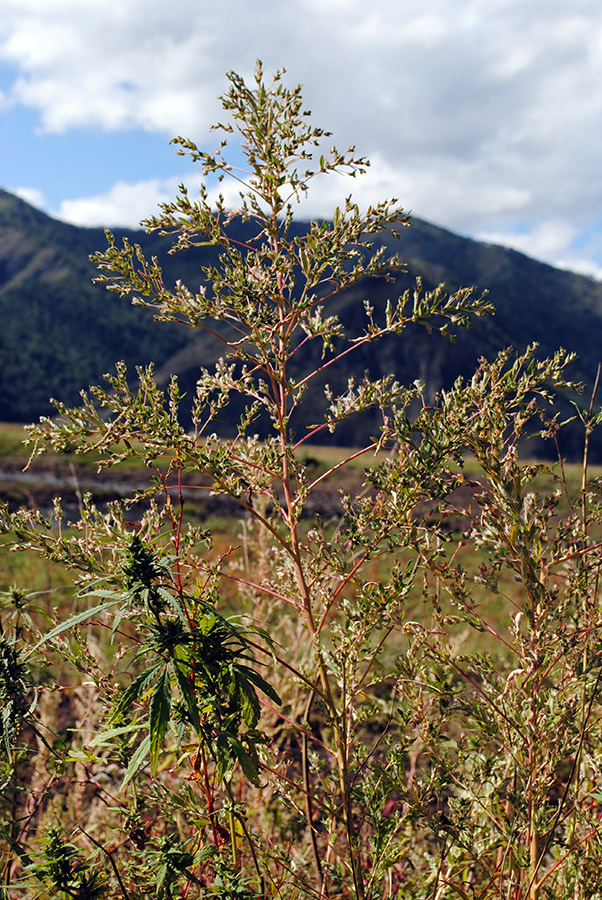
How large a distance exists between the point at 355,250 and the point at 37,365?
231 ft

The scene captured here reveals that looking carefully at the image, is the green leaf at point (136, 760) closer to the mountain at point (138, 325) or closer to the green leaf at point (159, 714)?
the green leaf at point (159, 714)

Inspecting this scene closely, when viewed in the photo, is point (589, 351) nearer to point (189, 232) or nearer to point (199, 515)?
point (199, 515)

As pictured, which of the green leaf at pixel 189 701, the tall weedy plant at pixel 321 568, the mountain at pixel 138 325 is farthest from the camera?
the mountain at pixel 138 325

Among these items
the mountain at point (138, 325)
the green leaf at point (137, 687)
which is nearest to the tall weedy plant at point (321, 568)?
the green leaf at point (137, 687)

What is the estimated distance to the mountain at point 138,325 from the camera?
64.0m

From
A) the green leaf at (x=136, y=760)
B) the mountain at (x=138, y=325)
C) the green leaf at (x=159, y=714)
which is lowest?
the green leaf at (x=136, y=760)

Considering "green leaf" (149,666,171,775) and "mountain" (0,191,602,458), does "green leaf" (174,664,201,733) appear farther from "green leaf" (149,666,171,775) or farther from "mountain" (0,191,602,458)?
"mountain" (0,191,602,458)

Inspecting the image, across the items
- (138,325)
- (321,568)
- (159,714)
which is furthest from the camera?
(138,325)

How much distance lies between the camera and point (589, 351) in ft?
292

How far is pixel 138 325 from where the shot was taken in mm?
78688

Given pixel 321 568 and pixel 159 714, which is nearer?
pixel 159 714

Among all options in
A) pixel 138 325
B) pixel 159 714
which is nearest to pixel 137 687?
pixel 159 714

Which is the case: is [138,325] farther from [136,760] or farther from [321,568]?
[136,760]

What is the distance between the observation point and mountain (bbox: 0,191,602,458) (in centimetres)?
6397
